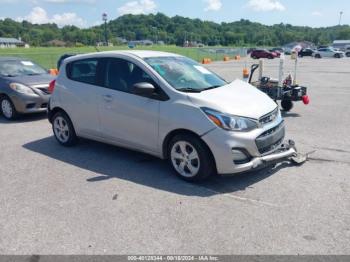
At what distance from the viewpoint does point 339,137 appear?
6.50 metres

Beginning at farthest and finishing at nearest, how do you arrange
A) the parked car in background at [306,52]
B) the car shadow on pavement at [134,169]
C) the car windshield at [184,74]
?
the parked car in background at [306,52], the car windshield at [184,74], the car shadow on pavement at [134,169]

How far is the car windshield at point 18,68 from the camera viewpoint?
893 cm

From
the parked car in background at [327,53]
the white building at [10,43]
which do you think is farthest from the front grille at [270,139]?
the white building at [10,43]

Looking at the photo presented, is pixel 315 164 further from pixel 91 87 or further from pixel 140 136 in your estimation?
pixel 91 87

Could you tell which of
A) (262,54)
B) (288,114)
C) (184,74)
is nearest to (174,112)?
(184,74)

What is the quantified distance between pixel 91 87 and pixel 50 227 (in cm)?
258

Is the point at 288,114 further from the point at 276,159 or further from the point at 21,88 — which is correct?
the point at 21,88

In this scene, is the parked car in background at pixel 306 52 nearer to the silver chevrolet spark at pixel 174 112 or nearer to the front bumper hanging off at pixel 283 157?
the front bumper hanging off at pixel 283 157

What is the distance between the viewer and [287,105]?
29.7ft

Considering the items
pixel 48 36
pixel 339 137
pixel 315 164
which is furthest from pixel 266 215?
pixel 48 36

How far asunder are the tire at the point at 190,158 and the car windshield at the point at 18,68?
6.33 m

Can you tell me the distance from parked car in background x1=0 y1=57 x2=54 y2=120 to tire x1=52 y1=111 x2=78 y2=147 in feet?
7.84

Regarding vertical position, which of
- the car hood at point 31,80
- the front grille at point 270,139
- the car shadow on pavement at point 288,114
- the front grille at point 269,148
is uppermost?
the car hood at point 31,80

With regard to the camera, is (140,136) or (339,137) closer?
(140,136)
